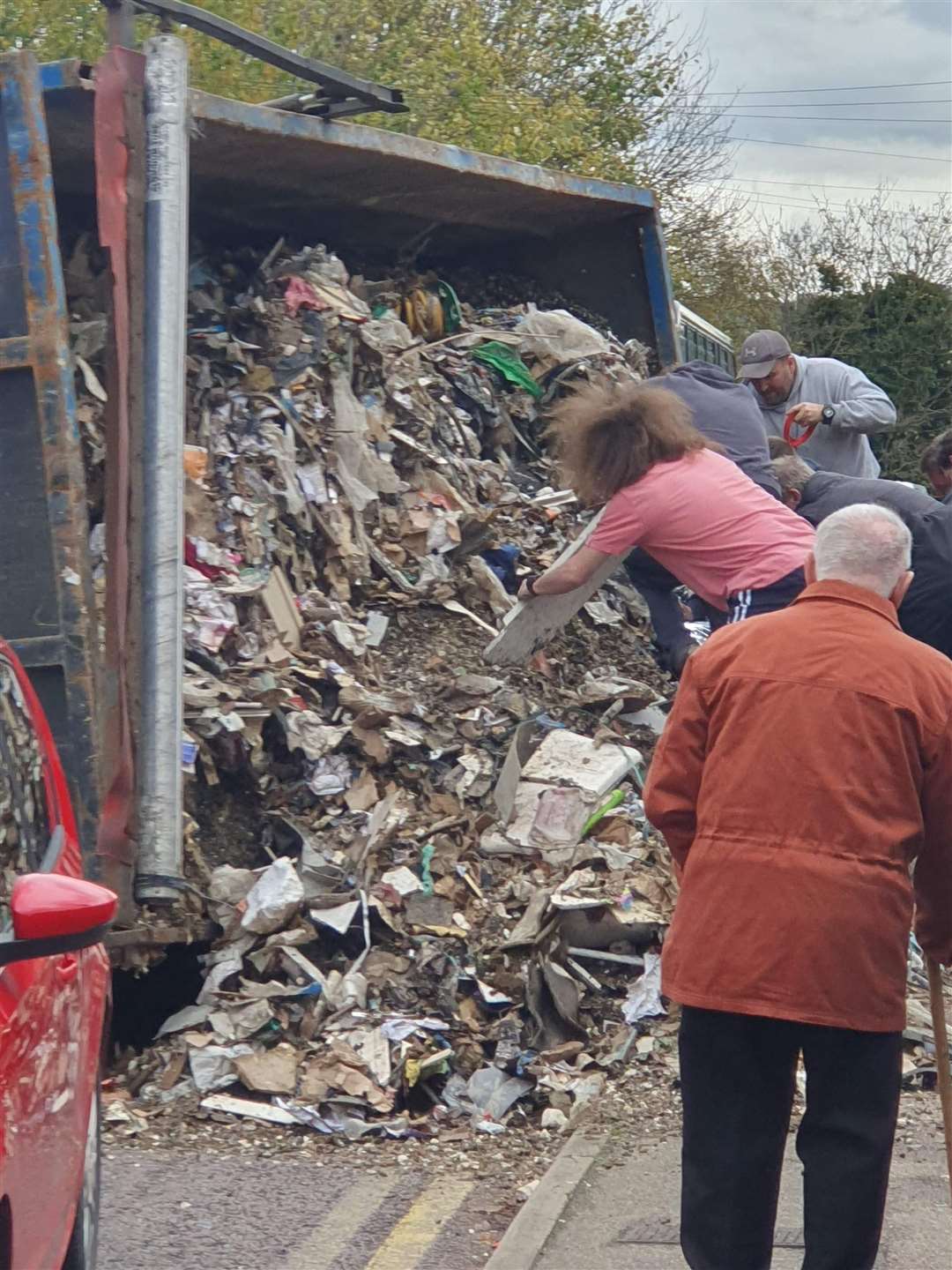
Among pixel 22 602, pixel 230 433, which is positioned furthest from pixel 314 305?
pixel 22 602

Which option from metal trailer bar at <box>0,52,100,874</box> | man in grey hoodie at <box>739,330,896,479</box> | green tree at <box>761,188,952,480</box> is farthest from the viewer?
green tree at <box>761,188,952,480</box>

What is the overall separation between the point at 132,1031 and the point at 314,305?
9.49ft

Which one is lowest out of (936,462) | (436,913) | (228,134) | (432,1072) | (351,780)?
(432,1072)

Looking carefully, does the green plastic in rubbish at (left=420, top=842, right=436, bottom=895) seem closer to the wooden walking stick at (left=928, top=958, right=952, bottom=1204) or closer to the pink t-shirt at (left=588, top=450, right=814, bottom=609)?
the pink t-shirt at (left=588, top=450, right=814, bottom=609)

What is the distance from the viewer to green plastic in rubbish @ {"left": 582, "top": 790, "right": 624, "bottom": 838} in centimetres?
528

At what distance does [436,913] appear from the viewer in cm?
491

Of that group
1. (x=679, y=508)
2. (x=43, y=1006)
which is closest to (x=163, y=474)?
(x=679, y=508)

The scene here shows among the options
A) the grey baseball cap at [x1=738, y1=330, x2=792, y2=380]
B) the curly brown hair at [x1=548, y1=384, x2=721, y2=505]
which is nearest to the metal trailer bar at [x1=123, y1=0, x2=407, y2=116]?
the curly brown hair at [x1=548, y1=384, x2=721, y2=505]

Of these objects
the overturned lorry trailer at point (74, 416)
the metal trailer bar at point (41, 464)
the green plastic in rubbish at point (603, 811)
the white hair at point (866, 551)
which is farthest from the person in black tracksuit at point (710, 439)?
the white hair at point (866, 551)

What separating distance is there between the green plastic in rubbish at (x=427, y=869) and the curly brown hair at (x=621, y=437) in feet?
4.26

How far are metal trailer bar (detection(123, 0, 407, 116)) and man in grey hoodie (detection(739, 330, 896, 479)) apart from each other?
197cm

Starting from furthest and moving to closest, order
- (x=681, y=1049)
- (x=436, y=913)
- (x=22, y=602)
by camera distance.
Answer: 1. (x=436, y=913)
2. (x=22, y=602)
3. (x=681, y=1049)

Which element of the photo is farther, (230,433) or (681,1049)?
(230,433)

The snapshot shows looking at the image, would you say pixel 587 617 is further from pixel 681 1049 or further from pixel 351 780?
pixel 681 1049
